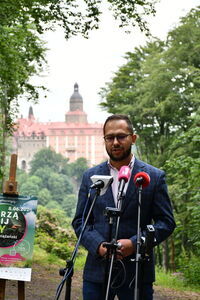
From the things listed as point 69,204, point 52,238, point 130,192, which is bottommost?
point 52,238

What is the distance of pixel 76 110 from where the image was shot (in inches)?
5994

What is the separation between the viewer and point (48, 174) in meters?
106

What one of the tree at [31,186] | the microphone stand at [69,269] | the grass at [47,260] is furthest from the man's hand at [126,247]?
the tree at [31,186]

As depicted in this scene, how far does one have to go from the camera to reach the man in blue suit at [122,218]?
293 centimetres

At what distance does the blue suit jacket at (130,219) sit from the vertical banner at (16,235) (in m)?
2.08

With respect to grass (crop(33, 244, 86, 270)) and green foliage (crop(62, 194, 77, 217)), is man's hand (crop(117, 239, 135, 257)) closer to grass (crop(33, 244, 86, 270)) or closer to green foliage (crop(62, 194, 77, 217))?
grass (crop(33, 244, 86, 270))

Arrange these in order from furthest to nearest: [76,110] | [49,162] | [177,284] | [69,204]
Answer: [76,110], [49,162], [69,204], [177,284]

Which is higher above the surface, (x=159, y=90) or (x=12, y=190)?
(x=159, y=90)

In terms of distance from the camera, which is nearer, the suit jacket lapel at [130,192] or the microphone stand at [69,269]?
the microphone stand at [69,269]

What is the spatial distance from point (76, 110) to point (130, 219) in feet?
492

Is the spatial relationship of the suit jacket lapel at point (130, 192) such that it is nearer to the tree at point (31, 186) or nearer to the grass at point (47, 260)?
the grass at point (47, 260)

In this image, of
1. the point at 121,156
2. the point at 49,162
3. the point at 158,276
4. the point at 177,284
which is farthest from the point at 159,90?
the point at 49,162

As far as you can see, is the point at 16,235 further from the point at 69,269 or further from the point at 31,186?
the point at 31,186

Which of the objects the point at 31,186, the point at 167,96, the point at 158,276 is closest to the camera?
the point at 158,276
